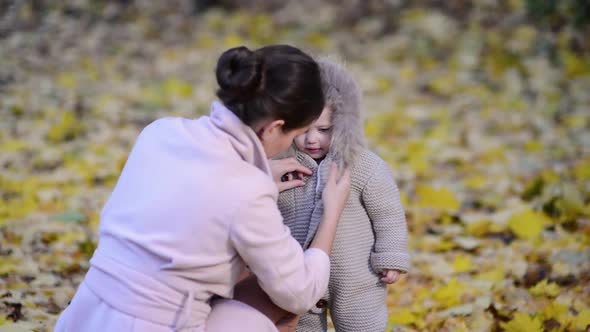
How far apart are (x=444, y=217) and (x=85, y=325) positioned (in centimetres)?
243

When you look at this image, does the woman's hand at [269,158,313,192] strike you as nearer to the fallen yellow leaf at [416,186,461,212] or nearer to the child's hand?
the child's hand

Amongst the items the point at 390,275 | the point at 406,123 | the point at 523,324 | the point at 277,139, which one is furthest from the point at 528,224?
the point at 406,123

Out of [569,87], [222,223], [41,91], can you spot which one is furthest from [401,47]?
[222,223]

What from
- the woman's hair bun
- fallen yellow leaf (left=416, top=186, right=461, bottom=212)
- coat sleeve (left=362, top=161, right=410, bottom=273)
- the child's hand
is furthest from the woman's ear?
fallen yellow leaf (left=416, top=186, right=461, bottom=212)

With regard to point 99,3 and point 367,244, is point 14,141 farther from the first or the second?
point 99,3

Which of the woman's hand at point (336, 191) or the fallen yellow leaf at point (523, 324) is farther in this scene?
the fallen yellow leaf at point (523, 324)

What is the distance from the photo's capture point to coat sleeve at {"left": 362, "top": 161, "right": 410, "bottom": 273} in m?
2.20

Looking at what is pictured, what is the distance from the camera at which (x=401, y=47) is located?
742 centimetres

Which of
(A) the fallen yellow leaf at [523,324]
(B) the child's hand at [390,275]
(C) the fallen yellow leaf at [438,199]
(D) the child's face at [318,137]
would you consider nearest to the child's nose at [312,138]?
(D) the child's face at [318,137]

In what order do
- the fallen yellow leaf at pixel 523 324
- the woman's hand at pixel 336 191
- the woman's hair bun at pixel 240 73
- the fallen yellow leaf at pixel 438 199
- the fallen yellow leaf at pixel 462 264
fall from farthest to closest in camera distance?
the fallen yellow leaf at pixel 438 199, the fallen yellow leaf at pixel 462 264, the fallen yellow leaf at pixel 523 324, the woman's hand at pixel 336 191, the woman's hair bun at pixel 240 73

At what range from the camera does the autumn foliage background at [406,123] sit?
2936mm

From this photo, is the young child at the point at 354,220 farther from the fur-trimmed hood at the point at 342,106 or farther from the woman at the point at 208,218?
the woman at the point at 208,218

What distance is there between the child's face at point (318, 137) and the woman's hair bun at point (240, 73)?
396 mm

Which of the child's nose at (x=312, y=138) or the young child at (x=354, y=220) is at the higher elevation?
the child's nose at (x=312, y=138)
